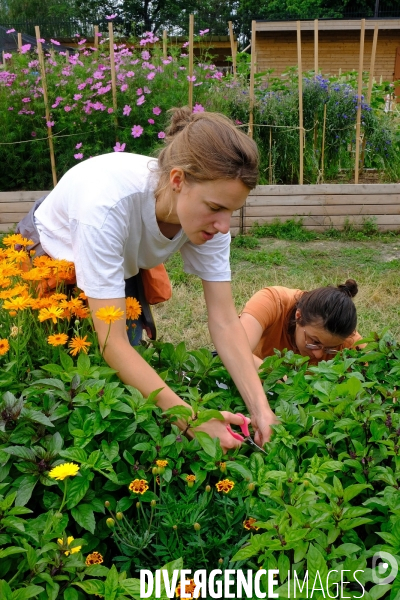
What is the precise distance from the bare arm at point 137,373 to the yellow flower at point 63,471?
31cm

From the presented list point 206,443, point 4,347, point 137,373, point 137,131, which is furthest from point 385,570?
point 137,131

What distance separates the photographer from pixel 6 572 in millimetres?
1058

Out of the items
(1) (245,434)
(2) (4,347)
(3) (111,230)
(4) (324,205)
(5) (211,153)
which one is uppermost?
(5) (211,153)

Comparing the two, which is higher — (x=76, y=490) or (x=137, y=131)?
(x=76, y=490)

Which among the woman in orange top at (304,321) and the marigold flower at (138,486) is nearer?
the marigold flower at (138,486)

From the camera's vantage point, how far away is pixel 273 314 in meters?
2.49

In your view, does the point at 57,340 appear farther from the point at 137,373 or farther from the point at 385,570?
the point at 385,570

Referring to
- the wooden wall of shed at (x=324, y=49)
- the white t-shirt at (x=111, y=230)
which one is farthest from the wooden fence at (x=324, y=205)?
the wooden wall of shed at (x=324, y=49)

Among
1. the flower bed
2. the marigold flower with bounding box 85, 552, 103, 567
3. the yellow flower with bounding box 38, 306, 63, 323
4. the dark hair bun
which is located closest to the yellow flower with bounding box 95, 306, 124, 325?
the flower bed

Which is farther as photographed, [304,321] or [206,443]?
[304,321]

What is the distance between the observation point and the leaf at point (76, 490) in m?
1.14

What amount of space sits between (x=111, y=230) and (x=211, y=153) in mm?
331

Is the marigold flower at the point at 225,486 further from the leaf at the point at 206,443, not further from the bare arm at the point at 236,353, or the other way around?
the bare arm at the point at 236,353

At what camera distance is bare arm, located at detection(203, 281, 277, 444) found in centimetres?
149
